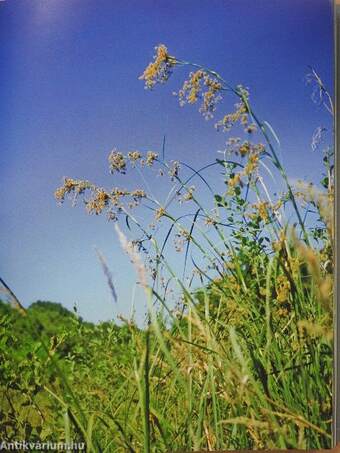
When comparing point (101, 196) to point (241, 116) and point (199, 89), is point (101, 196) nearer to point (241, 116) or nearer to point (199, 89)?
point (199, 89)

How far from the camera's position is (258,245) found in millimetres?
4539

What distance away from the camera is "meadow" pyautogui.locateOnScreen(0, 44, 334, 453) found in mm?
4293

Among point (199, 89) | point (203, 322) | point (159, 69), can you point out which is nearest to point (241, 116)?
point (199, 89)

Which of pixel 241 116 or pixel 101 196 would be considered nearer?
pixel 101 196

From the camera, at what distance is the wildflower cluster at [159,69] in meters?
4.48

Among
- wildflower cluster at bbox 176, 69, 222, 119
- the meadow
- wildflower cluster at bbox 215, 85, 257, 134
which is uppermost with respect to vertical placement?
wildflower cluster at bbox 176, 69, 222, 119

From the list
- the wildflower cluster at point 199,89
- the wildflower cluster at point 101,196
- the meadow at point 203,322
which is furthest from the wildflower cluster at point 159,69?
the wildflower cluster at point 101,196

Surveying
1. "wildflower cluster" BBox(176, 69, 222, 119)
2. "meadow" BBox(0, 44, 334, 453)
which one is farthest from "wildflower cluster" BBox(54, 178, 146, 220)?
"wildflower cluster" BBox(176, 69, 222, 119)

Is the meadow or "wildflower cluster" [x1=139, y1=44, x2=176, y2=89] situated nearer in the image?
the meadow

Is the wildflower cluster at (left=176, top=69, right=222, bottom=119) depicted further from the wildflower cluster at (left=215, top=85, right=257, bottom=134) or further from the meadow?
the wildflower cluster at (left=215, top=85, right=257, bottom=134)

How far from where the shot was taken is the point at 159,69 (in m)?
4.48

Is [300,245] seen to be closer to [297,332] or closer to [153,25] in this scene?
[297,332]

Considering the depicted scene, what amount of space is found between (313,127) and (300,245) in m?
0.71

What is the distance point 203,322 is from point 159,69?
1469 millimetres
